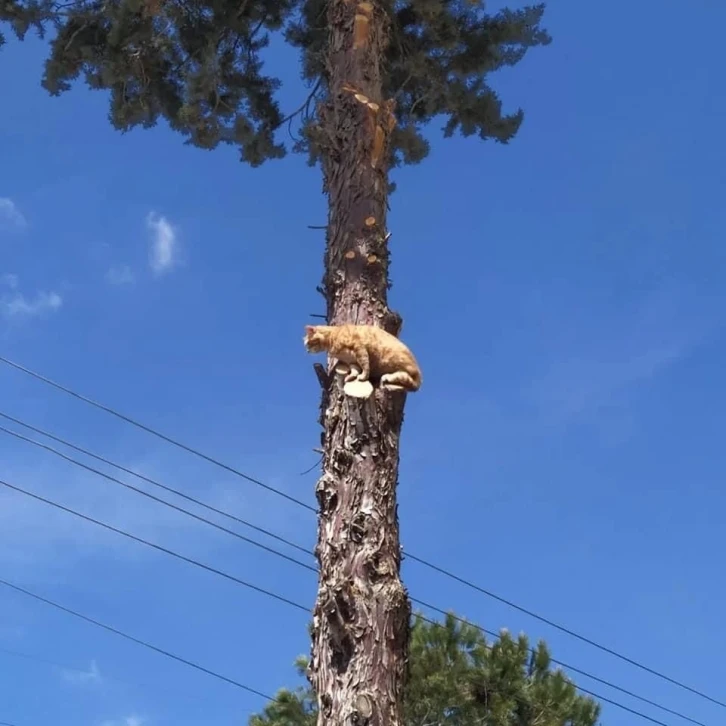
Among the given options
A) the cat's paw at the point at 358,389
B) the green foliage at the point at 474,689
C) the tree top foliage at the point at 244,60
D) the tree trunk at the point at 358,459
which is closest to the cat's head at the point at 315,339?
the tree trunk at the point at 358,459

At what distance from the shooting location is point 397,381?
4383 mm

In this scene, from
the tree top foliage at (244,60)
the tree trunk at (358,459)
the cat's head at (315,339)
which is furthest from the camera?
Result: the tree top foliage at (244,60)

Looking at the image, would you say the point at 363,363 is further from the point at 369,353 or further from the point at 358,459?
the point at 358,459

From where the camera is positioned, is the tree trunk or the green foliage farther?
the green foliage

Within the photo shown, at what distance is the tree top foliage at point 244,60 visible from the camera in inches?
270

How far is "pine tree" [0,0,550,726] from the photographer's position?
3.77 m

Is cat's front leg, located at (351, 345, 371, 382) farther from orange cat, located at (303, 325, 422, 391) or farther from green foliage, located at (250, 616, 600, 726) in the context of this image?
green foliage, located at (250, 616, 600, 726)

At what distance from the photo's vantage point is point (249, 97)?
7484 mm

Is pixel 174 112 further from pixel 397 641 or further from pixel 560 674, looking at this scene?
pixel 560 674

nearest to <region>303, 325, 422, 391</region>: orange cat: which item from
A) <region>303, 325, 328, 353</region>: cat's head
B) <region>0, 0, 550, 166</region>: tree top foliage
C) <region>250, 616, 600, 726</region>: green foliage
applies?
<region>303, 325, 328, 353</region>: cat's head

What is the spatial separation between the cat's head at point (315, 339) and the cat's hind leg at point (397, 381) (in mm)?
316

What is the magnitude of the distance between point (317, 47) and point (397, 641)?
4896mm

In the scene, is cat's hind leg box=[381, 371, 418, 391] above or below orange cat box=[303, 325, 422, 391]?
below

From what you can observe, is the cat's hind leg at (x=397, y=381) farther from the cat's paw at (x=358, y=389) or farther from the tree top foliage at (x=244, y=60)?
the tree top foliage at (x=244, y=60)
